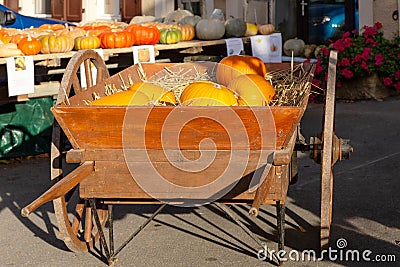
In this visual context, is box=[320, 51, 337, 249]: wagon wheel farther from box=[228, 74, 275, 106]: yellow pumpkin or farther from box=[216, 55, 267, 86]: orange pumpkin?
box=[216, 55, 267, 86]: orange pumpkin

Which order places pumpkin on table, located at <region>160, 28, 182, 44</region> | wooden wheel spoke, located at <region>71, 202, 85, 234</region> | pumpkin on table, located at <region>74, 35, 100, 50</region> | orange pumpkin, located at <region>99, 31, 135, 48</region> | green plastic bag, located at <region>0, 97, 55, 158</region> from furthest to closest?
pumpkin on table, located at <region>160, 28, 182, 44</region>, orange pumpkin, located at <region>99, 31, 135, 48</region>, pumpkin on table, located at <region>74, 35, 100, 50</region>, green plastic bag, located at <region>0, 97, 55, 158</region>, wooden wheel spoke, located at <region>71, 202, 85, 234</region>

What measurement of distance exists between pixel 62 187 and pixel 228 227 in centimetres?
209

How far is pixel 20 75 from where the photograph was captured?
7078 mm

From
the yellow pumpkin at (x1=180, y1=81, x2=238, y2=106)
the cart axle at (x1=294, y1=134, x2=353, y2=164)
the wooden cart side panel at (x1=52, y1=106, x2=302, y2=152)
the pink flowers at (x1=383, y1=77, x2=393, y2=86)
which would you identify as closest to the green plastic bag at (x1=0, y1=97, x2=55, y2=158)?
the yellow pumpkin at (x1=180, y1=81, x2=238, y2=106)

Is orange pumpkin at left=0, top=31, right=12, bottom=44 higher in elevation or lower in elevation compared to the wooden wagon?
higher

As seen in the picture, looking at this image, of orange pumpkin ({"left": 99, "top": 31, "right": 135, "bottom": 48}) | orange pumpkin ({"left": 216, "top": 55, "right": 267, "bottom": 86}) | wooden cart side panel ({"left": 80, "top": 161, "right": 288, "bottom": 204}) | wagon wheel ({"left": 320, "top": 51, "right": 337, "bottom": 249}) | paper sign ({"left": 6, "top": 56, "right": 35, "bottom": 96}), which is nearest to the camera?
wooden cart side panel ({"left": 80, "top": 161, "right": 288, "bottom": 204})

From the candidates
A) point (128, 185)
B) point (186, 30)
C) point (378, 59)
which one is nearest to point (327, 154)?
point (128, 185)

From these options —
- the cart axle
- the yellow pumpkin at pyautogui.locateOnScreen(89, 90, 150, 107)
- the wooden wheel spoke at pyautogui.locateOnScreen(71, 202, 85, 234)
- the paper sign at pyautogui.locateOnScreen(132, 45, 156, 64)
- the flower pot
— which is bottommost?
the wooden wheel spoke at pyautogui.locateOnScreen(71, 202, 85, 234)

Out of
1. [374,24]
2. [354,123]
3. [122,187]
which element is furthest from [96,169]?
[374,24]

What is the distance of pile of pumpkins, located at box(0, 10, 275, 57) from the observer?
747 centimetres

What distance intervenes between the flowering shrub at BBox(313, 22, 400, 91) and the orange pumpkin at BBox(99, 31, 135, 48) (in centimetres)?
308

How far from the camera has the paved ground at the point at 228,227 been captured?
15.5ft

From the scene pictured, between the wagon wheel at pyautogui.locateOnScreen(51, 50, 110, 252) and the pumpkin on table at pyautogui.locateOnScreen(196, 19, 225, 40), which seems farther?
the pumpkin on table at pyautogui.locateOnScreen(196, 19, 225, 40)

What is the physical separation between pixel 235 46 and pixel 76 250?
5378 mm
